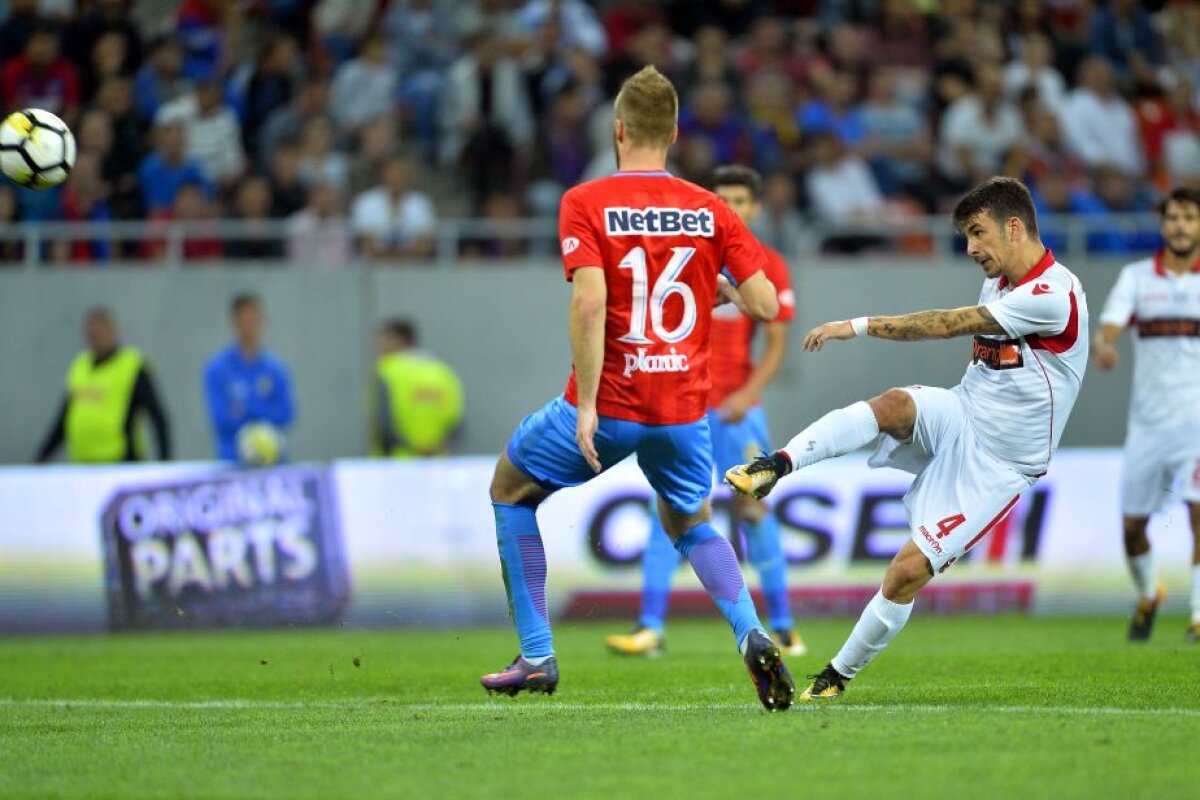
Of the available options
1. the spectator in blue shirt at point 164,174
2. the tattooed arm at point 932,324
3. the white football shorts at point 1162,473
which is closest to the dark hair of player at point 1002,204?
the tattooed arm at point 932,324

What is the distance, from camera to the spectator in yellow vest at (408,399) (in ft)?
53.6

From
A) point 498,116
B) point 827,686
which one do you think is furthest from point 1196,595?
point 498,116

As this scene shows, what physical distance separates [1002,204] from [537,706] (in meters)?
2.87

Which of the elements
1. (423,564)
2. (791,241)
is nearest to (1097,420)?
(791,241)

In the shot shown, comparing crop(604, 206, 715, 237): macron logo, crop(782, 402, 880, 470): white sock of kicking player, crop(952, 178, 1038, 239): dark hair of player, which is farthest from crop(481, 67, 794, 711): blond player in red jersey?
crop(952, 178, 1038, 239): dark hair of player

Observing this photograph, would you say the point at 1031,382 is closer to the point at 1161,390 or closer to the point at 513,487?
the point at 513,487

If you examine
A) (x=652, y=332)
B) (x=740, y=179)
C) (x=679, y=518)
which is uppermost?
(x=740, y=179)

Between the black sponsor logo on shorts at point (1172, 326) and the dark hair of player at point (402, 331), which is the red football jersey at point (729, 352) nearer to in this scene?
the black sponsor logo on shorts at point (1172, 326)

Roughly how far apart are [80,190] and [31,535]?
389 cm

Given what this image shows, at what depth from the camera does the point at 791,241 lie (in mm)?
17406

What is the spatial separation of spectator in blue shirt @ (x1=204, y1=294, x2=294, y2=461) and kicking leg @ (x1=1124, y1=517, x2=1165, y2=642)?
23.5 ft

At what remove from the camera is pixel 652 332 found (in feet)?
24.3

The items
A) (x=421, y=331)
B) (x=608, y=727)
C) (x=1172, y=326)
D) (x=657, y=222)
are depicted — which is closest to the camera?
(x=608, y=727)

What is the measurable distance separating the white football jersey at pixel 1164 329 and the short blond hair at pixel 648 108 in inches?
196
